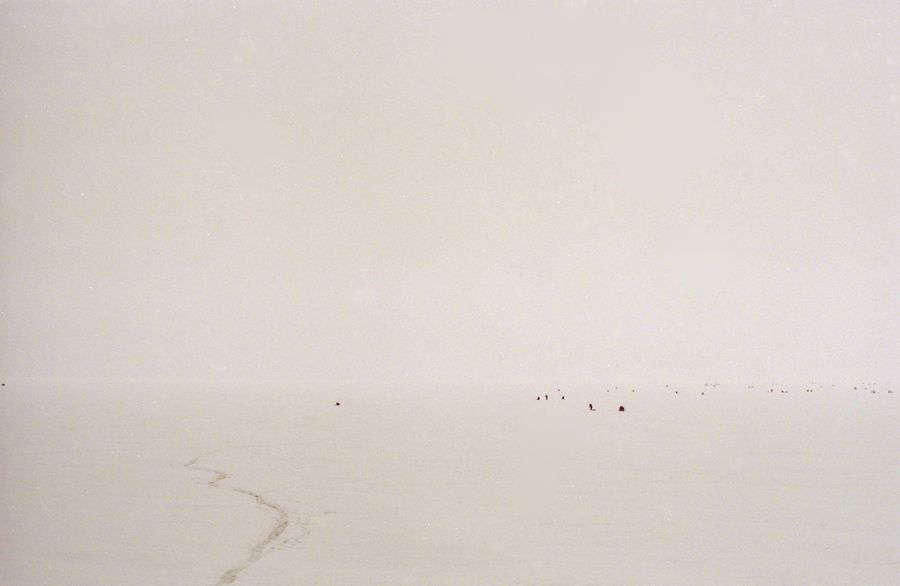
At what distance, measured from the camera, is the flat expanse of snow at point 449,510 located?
34.8 feet

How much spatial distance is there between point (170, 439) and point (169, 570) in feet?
58.2

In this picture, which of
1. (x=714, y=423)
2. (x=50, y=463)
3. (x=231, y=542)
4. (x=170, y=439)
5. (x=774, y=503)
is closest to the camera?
(x=231, y=542)

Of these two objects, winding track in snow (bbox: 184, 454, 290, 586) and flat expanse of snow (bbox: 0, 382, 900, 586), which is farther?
flat expanse of snow (bbox: 0, 382, 900, 586)

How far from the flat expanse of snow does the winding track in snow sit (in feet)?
0.18

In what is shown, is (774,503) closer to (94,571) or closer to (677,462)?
(677,462)

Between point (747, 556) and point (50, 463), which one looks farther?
point (50, 463)

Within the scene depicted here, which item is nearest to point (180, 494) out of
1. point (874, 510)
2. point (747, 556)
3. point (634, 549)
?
point (634, 549)

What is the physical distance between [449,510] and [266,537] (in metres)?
3.69

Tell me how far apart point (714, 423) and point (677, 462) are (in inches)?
629

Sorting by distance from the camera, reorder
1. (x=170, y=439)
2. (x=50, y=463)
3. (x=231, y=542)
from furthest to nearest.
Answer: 1. (x=170, y=439)
2. (x=50, y=463)
3. (x=231, y=542)

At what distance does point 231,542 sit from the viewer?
12.0m

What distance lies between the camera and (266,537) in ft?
40.1

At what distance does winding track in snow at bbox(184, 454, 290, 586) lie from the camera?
10266mm

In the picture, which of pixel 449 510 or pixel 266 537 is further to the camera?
pixel 449 510
